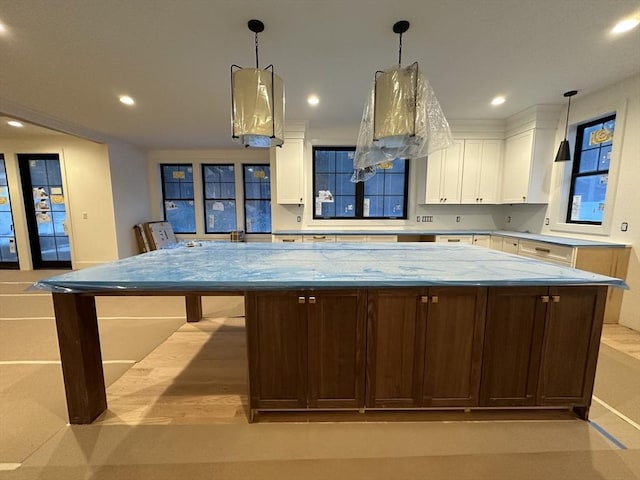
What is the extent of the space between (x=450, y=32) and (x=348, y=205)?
10.2 feet

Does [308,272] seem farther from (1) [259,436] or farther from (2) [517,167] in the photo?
(2) [517,167]

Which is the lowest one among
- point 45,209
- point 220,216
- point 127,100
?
point 220,216

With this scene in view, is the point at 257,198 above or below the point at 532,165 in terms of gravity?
below

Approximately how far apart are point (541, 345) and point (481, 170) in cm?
365

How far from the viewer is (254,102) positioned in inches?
71.2

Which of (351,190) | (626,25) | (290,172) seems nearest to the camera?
(626,25)

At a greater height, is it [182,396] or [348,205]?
[348,205]

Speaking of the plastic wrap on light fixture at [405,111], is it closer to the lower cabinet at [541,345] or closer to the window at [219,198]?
the lower cabinet at [541,345]

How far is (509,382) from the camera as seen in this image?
1.70 m

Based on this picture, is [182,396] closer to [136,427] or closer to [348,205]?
[136,427]

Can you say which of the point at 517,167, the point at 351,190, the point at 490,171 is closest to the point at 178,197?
the point at 351,190

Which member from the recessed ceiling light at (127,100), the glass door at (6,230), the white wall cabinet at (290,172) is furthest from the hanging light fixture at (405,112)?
the glass door at (6,230)

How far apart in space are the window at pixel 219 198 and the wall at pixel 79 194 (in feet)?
6.03

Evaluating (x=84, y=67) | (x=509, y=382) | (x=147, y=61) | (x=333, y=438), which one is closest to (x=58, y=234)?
(x=84, y=67)
